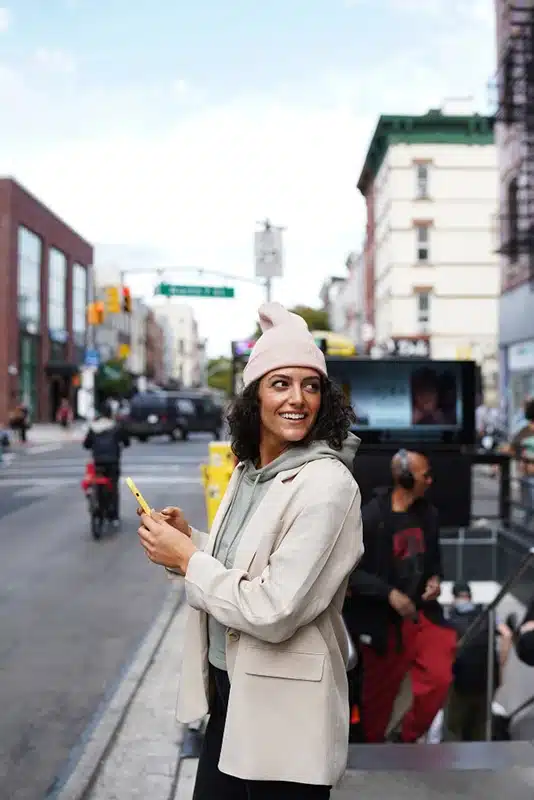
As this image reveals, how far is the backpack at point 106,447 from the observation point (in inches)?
528

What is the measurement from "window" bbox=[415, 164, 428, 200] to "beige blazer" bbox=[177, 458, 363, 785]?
43.3 m

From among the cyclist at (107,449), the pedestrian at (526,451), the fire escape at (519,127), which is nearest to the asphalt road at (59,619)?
the cyclist at (107,449)

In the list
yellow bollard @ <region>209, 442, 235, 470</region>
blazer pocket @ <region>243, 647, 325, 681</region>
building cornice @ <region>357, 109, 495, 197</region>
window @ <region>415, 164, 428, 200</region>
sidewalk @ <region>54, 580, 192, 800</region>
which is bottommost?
sidewalk @ <region>54, 580, 192, 800</region>

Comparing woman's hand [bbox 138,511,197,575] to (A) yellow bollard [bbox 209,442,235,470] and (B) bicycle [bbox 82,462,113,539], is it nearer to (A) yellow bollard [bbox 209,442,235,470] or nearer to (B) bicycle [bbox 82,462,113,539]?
(A) yellow bollard [bbox 209,442,235,470]

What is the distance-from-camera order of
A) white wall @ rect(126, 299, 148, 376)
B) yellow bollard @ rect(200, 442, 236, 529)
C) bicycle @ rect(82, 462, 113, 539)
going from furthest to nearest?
white wall @ rect(126, 299, 148, 376)
bicycle @ rect(82, 462, 113, 539)
yellow bollard @ rect(200, 442, 236, 529)

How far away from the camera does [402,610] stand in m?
4.73

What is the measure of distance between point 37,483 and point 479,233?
29446mm

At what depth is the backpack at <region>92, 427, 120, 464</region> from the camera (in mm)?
13414

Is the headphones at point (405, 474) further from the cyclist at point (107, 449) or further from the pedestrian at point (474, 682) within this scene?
the cyclist at point (107, 449)

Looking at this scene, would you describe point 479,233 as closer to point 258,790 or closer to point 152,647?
point 152,647

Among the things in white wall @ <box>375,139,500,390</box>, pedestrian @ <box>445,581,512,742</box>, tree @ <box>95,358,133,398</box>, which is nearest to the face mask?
pedestrian @ <box>445,581,512,742</box>

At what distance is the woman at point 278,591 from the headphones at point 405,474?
2.36 metres

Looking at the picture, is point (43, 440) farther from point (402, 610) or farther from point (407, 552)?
point (402, 610)

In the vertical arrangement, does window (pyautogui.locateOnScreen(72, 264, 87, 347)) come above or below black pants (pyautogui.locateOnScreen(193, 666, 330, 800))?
above
